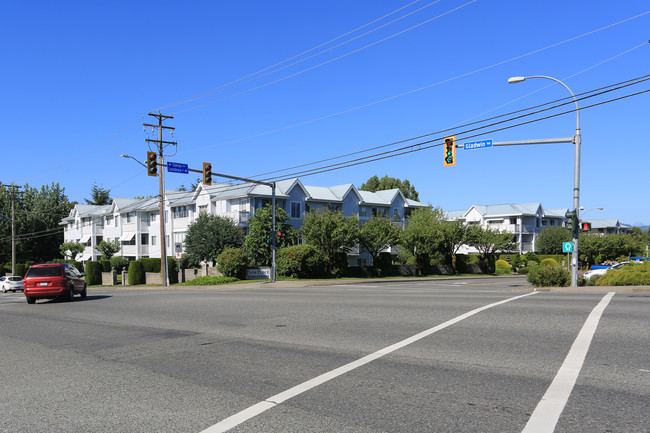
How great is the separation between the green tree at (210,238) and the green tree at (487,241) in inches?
1009

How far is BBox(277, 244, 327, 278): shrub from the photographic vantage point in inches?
1732

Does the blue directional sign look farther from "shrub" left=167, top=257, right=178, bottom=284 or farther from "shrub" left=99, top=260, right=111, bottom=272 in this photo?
"shrub" left=99, top=260, right=111, bottom=272

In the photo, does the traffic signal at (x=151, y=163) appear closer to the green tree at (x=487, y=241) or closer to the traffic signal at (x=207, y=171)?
the traffic signal at (x=207, y=171)

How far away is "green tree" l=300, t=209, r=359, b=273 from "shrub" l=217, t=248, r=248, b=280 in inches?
278

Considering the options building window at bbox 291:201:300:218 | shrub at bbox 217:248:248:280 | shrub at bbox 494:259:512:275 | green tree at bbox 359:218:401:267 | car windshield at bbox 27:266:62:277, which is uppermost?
building window at bbox 291:201:300:218

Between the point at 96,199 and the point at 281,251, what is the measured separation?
258 feet

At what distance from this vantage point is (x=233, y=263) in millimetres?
43125

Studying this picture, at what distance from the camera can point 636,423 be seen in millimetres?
5023

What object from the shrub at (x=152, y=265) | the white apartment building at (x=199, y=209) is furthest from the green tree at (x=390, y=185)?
the shrub at (x=152, y=265)

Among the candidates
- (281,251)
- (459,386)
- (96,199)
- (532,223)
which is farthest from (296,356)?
(96,199)

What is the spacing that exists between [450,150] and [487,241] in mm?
38483

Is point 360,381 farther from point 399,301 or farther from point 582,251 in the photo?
point 582,251

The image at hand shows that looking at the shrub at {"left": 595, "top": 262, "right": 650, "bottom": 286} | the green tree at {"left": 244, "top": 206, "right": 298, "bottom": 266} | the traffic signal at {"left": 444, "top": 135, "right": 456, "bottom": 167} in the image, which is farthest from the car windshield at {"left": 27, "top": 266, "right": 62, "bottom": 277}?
the green tree at {"left": 244, "top": 206, "right": 298, "bottom": 266}

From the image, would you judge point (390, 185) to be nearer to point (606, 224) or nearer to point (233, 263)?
point (233, 263)
